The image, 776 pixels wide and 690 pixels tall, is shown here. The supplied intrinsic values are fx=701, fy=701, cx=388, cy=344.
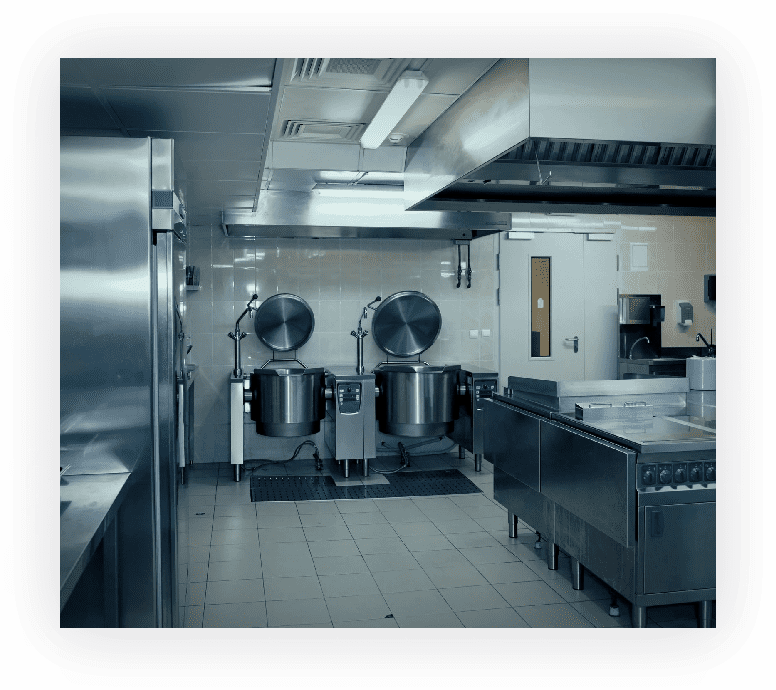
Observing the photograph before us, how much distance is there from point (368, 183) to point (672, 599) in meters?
3.85

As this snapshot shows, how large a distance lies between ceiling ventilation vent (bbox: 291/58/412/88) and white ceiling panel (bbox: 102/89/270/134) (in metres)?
0.65

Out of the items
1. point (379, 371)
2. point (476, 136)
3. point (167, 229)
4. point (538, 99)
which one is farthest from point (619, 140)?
point (379, 371)

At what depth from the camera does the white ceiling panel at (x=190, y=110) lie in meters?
2.36

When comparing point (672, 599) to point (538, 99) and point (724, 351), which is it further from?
point (724, 351)

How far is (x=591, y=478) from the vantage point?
9.88 ft

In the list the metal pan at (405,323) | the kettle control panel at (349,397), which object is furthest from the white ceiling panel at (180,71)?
the metal pan at (405,323)

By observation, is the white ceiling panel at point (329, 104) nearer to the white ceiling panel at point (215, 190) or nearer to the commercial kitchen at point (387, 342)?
the commercial kitchen at point (387, 342)

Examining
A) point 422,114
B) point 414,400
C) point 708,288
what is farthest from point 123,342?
point 708,288

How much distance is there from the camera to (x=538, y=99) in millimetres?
Answer: 2521

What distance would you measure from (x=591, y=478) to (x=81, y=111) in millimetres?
2443

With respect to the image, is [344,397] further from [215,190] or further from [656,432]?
[656,432]

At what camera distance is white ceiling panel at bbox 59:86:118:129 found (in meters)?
2.20

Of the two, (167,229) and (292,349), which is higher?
(167,229)
